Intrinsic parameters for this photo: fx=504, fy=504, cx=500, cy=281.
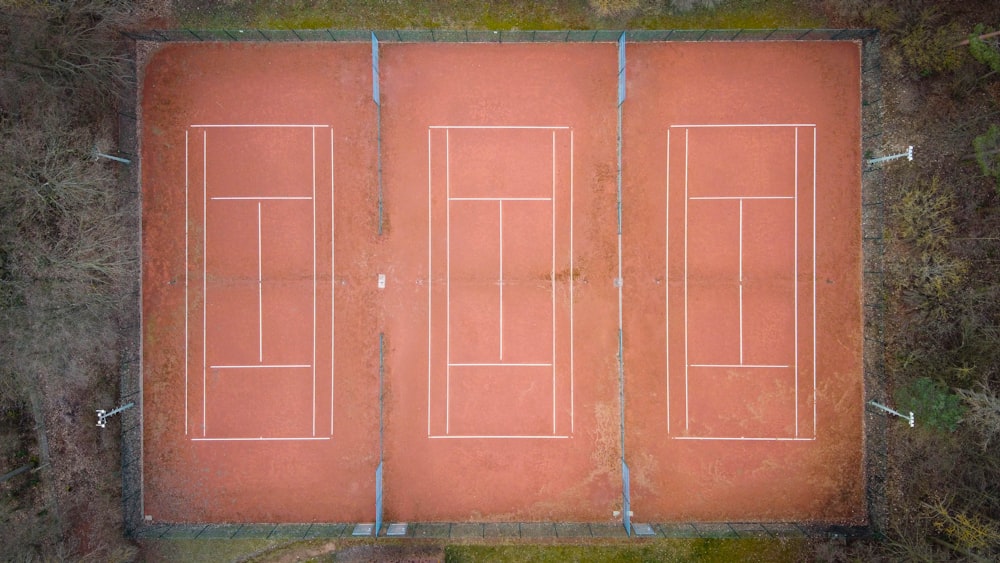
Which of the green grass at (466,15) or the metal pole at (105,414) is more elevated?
A: the green grass at (466,15)

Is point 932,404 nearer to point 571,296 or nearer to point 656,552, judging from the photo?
point 656,552

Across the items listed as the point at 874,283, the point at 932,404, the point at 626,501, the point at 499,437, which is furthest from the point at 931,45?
the point at 499,437

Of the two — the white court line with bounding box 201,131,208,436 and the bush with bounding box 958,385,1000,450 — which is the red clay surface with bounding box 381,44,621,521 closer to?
the white court line with bounding box 201,131,208,436

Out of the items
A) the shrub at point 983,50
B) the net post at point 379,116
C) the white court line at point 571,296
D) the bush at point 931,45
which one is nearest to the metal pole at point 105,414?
the net post at point 379,116

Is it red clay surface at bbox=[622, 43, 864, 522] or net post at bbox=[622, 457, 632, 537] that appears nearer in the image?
net post at bbox=[622, 457, 632, 537]

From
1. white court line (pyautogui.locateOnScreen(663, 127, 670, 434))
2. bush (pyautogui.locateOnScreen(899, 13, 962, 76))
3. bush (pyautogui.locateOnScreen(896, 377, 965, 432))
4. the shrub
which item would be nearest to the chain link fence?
white court line (pyautogui.locateOnScreen(663, 127, 670, 434))

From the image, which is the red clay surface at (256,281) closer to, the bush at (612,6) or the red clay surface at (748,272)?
the bush at (612,6)

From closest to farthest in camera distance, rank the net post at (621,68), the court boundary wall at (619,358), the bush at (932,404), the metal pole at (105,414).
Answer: the bush at (932,404) < the metal pole at (105,414) < the net post at (621,68) < the court boundary wall at (619,358)
